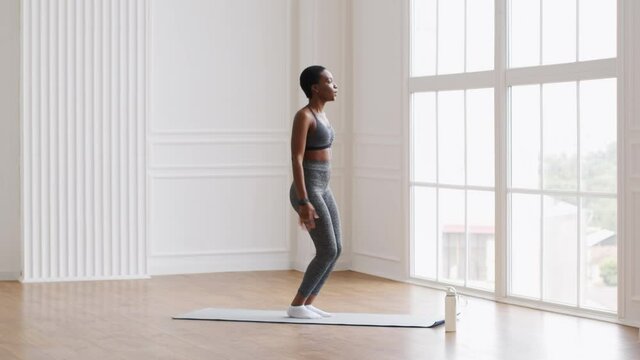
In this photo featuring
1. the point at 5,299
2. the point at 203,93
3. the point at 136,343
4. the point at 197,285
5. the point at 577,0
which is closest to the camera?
the point at 136,343

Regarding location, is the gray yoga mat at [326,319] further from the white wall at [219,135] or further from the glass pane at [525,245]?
the white wall at [219,135]

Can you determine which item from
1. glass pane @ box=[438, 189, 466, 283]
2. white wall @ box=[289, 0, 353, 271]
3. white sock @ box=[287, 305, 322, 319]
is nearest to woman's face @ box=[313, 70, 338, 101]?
white sock @ box=[287, 305, 322, 319]

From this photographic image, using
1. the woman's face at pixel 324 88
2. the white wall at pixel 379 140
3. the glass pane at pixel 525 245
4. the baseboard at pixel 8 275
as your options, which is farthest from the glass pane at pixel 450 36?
the baseboard at pixel 8 275

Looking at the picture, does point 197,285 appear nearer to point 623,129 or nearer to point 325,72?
point 325,72

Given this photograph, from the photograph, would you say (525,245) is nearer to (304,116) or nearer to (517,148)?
(517,148)

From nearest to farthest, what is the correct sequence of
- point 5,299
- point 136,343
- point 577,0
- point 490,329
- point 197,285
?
point 136,343 < point 490,329 < point 577,0 < point 5,299 < point 197,285

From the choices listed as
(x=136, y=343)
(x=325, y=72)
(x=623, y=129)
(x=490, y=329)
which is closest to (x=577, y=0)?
(x=623, y=129)

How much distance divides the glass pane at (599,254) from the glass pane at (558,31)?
0.94 m

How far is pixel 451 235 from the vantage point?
25.9 ft

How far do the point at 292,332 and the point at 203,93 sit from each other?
129 inches

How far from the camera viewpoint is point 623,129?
20.7 feet

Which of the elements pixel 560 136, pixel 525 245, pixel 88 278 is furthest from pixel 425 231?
pixel 88 278

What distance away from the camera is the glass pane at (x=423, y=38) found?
809 centimetres

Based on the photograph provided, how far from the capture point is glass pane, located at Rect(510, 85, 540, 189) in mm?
7055
